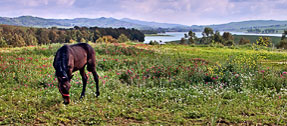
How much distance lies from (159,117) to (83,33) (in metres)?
96.6

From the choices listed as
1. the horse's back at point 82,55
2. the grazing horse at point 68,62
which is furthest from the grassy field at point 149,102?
the horse's back at point 82,55

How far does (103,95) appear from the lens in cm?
777

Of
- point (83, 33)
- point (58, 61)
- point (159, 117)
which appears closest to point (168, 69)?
point (159, 117)

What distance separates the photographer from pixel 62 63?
5.20 m

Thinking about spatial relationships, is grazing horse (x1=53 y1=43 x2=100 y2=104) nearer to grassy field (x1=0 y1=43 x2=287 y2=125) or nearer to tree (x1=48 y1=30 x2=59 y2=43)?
grassy field (x1=0 y1=43 x2=287 y2=125)

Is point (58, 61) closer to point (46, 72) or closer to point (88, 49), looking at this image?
point (88, 49)

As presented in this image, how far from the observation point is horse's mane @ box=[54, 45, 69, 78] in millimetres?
5047

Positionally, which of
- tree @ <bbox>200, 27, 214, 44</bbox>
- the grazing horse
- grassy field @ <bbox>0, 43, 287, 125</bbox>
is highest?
tree @ <bbox>200, 27, 214, 44</bbox>

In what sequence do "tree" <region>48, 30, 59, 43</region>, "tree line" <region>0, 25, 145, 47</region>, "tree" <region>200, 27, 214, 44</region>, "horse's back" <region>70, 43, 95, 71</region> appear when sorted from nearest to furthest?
"horse's back" <region>70, 43, 95, 71</region>, "tree line" <region>0, 25, 145, 47</region>, "tree" <region>200, 27, 214, 44</region>, "tree" <region>48, 30, 59, 43</region>

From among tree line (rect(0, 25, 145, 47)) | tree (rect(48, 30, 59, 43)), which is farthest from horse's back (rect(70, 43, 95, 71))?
tree (rect(48, 30, 59, 43))

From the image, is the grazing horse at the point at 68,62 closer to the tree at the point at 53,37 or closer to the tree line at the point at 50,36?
the tree line at the point at 50,36

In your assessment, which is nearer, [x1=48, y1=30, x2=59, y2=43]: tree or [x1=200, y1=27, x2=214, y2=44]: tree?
[x1=200, y1=27, x2=214, y2=44]: tree

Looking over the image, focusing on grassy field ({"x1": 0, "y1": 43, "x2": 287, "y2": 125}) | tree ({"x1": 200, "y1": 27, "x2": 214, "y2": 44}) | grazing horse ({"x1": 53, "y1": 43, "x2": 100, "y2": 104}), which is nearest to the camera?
grazing horse ({"x1": 53, "y1": 43, "x2": 100, "y2": 104})

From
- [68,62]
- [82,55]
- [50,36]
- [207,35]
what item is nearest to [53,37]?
[50,36]
